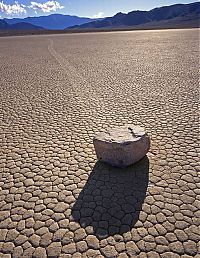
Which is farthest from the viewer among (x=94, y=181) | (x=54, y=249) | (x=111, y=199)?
(x=94, y=181)

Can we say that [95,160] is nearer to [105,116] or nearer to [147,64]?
[105,116]

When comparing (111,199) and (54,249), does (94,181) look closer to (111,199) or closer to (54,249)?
(111,199)

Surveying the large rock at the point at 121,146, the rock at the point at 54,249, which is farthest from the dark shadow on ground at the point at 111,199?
the rock at the point at 54,249

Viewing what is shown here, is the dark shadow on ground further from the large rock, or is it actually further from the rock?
the rock

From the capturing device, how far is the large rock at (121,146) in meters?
3.79

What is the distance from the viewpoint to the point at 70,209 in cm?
319

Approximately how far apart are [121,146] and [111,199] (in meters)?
0.82

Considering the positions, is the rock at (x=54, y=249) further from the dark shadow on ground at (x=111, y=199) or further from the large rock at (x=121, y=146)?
the large rock at (x=121, y=146)

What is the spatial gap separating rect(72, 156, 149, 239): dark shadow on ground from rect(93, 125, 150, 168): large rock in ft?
0.45

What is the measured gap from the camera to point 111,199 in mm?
3309

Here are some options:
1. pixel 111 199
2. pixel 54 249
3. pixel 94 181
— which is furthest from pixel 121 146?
A: pixel 54 249

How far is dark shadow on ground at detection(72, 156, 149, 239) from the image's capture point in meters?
2.94

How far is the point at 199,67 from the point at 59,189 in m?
9.57

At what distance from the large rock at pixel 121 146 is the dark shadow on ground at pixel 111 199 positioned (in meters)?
0.14
